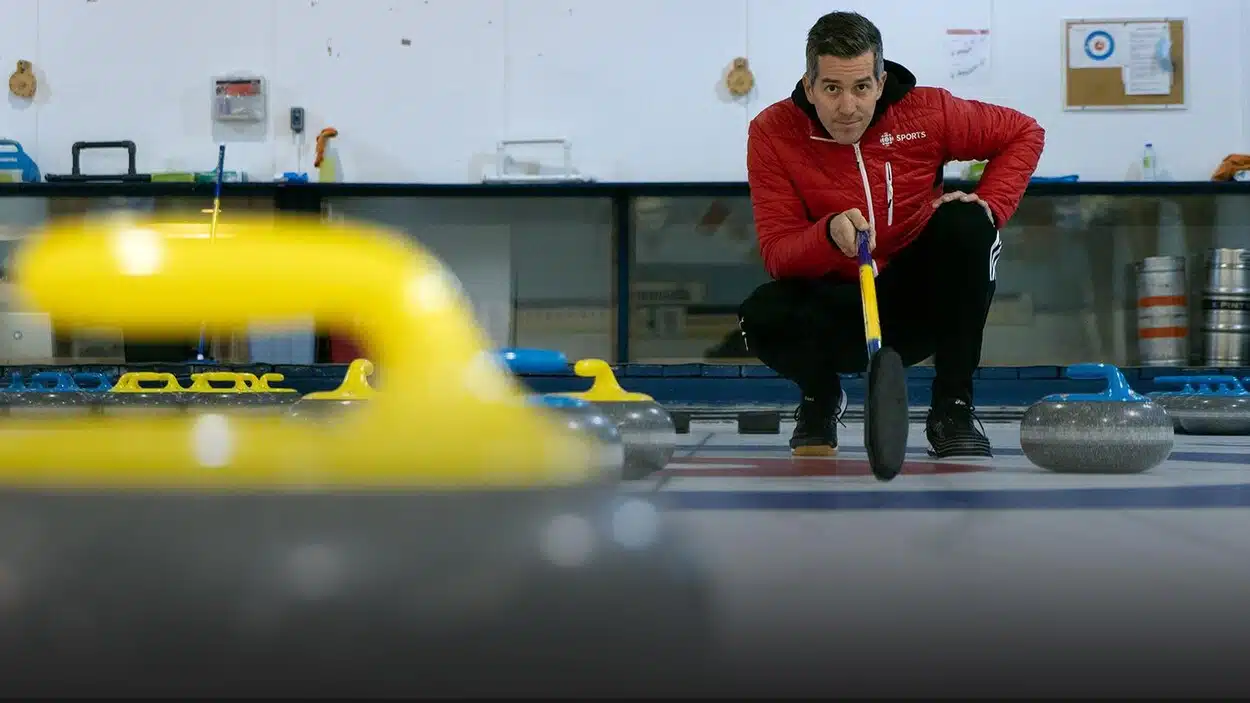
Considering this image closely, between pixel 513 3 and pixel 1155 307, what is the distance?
3306mm

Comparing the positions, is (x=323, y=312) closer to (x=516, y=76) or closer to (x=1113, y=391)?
(x=1113, y=391)

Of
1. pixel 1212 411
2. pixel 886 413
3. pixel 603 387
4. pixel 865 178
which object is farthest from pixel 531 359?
pixel 1212 411

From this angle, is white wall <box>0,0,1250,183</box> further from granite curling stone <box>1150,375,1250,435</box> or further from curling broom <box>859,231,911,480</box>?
curling broom <box>859,231,911,480</box>

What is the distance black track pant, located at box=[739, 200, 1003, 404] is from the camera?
72.4 inches

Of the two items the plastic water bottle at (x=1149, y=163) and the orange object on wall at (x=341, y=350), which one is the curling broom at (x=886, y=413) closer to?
the orange object on wall at (x=341, y=350)

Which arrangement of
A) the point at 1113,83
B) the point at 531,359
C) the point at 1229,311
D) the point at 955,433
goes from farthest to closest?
the point at 1113,83 → the point at 1229,311 → the point at 955,433 → the point at 531,359

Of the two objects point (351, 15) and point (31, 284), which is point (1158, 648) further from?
point (351, 15)

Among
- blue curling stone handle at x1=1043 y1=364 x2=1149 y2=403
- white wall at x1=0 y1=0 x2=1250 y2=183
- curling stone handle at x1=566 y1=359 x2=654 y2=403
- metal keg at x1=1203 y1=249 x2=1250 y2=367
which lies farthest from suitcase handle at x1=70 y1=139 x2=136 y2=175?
metal keg at x1=1203 y1=249 x2=1250 y2=367

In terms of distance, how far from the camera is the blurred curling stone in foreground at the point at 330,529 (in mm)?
501

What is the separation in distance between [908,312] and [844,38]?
0.59 meters

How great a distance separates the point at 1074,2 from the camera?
5188 millimetres

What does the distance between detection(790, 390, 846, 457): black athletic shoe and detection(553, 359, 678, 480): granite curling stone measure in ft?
1.61

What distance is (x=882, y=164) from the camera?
1861 mm

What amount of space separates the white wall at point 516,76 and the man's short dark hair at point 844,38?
350 cm
